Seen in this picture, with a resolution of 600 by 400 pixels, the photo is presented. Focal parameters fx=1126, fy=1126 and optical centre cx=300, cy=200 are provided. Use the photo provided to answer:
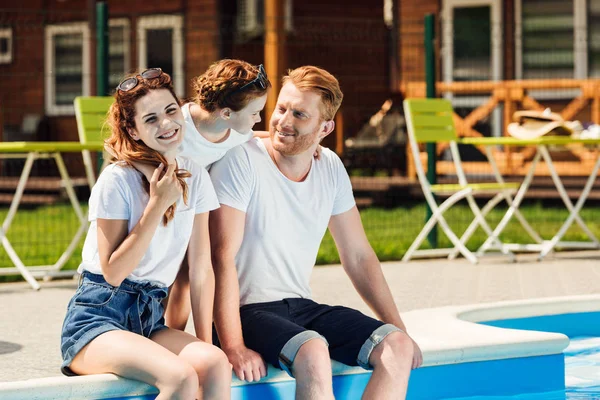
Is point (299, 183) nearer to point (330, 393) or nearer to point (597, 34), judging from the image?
point (330, 393)

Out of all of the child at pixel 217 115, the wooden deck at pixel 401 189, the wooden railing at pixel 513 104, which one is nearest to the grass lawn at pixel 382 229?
the wooden deck at pixel 401 189

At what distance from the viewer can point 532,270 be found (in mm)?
7195

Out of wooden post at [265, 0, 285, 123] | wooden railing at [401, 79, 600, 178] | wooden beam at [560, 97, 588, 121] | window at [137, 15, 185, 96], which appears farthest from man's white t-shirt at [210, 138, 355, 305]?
window at [137, 15, 185, 96]

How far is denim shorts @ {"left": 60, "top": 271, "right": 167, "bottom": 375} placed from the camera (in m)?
3.18

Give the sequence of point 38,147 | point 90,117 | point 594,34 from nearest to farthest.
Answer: point 38,147
point 90,117
point 594,34

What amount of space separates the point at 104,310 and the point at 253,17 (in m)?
12.0

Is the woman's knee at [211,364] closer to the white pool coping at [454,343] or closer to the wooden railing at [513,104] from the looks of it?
the white pool coping at [454,343]

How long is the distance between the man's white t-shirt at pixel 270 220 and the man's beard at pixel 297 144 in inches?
2.6

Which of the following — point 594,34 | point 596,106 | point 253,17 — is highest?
point 253,17

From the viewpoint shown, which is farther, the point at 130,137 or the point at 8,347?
the point at 8,347

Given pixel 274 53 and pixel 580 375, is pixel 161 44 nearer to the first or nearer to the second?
pixel 274 53

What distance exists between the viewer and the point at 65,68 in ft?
53.3

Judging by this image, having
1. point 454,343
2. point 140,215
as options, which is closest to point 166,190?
point 140,215

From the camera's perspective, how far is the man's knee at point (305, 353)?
10.5 ft
